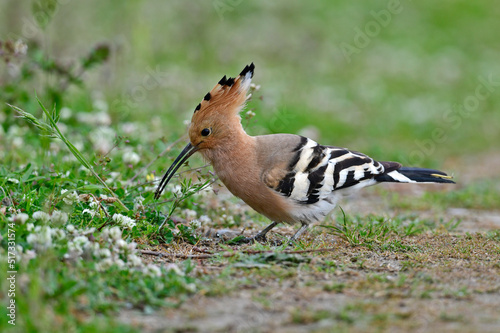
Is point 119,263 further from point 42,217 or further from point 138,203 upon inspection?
point 138,203

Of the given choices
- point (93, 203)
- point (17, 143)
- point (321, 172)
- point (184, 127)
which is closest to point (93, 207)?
point (93, 203)

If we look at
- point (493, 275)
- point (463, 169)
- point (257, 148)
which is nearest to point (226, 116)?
point (257, 148)

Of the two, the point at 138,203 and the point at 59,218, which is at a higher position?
the point at 138,203

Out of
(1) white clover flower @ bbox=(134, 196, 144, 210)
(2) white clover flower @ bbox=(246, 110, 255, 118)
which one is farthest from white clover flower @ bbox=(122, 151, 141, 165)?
(2) white clover flower @ bbox=(246, 110, 255, 118)

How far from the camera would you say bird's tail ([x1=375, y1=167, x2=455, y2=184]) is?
14.9 feet

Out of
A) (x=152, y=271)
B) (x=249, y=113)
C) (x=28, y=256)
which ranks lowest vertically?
(x=152, y=271)

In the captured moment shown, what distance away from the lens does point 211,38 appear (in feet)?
32.4

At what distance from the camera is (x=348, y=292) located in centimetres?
304

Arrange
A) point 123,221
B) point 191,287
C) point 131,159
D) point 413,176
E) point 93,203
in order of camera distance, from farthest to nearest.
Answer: point 131,159
point 413,176
point 93,203
point 123,221
point 191,287

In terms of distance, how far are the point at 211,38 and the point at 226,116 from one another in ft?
19.0

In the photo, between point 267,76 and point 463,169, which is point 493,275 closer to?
point 463,169

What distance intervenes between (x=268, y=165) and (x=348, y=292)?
1391 millimetres

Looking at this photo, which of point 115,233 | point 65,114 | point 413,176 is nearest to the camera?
point 115,233

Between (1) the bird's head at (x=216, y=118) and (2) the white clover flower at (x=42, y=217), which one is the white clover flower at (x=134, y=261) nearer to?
(2) the white clover flower at (x=42, y=217)
